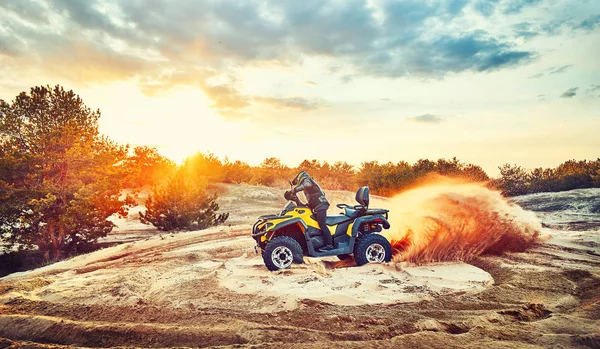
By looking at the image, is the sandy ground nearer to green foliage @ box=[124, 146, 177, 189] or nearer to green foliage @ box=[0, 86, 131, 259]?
green foliage @ box=[0, 86, 131, 259]

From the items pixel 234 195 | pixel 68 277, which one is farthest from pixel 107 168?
pixel 234 195

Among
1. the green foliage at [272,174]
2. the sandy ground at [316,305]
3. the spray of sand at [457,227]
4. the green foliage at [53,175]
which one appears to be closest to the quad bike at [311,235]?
the sandy ground at [316,305]

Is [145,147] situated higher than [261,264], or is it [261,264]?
[145,147]

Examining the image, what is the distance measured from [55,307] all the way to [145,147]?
110ft

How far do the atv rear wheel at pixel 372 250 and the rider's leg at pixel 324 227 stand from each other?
1.81ft

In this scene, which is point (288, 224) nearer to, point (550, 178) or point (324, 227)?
point (324, 227)

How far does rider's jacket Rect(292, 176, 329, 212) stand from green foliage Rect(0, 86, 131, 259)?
10386 millimetres

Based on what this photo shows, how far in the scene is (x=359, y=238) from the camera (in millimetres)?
8359

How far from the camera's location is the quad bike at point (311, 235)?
7.70 m

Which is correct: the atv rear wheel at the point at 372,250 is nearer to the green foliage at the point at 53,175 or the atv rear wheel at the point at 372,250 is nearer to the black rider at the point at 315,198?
the black rider at the point at 315,198

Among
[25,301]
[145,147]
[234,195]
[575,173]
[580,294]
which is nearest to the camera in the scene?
[580,294]

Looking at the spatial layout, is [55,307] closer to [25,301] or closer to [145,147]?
[25,301]

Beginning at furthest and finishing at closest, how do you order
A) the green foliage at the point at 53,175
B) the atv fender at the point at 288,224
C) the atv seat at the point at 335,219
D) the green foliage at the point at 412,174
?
the green foliage at the point at 412,174, the green foliage at the point at 53,175, the atv seat at the point at 335,219, the atv fender at the point at 288,224

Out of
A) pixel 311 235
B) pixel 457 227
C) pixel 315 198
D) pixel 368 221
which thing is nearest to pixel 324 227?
pixel 311 235
